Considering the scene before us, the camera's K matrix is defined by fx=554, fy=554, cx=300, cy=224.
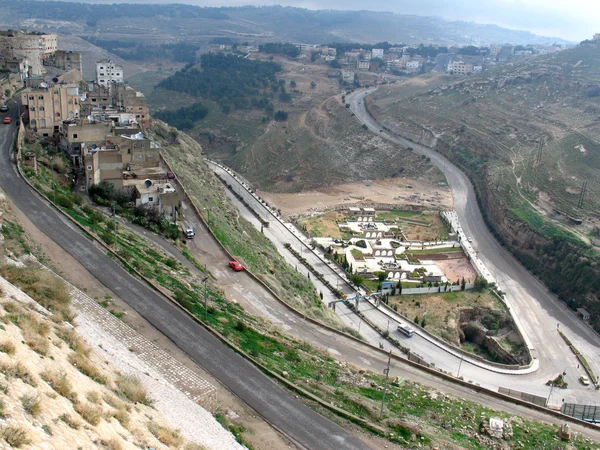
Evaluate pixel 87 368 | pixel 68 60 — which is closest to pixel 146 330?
pixel 87 368

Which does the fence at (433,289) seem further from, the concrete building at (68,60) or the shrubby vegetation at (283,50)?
the shrubby vegetation at (283,50)

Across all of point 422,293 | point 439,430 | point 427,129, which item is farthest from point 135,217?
point 427,129

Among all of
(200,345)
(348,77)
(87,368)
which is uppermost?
(348,77)

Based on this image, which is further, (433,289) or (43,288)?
(433,289)

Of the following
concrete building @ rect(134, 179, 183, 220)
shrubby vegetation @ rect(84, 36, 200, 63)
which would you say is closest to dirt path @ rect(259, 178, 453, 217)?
concrete building @ rect(134, 179, 183, 220)

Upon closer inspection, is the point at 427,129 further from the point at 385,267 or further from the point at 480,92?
the point at 385,267

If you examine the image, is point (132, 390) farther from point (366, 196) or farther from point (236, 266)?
point (366, 196)
